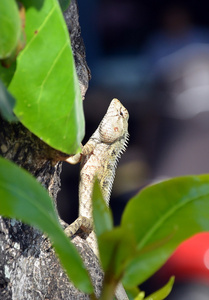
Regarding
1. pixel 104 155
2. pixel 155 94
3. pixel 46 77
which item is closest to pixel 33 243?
pixel 46 77

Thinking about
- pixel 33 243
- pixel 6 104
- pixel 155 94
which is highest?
pixel 6 104

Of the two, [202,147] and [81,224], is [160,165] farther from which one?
[81,224]

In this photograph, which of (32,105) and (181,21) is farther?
(181,21)

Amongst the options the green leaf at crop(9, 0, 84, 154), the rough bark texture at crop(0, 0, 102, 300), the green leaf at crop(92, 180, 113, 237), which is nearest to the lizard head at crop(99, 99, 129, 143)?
the rough bark texture at crop(0, 0, 102, 300)

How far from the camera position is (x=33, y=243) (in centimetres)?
76

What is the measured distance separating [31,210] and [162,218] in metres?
0.11

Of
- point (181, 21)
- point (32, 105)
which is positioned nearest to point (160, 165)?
point (181, 21)

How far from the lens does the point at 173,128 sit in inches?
128

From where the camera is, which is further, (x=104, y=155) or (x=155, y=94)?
(x=155, y=94)

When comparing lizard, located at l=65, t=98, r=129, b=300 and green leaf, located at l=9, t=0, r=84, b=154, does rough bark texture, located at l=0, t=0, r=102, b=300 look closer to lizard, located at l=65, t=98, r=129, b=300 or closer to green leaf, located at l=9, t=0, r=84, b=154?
green leaf, located at l=9, t=0, r=84, b=154

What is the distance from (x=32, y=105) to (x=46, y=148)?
0.54 feet

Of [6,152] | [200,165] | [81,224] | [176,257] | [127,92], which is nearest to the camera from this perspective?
[6,152]

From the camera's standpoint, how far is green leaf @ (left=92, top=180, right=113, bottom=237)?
401mm

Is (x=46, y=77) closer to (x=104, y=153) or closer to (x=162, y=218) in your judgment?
(x=162, y=218)
